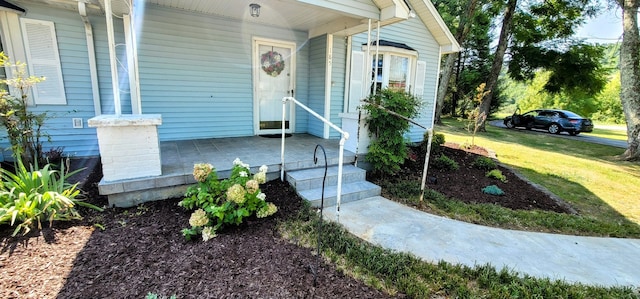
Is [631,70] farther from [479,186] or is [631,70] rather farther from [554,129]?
[554,129]

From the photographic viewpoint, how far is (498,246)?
2764 mm

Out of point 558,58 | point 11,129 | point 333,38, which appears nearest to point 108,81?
point 11,129

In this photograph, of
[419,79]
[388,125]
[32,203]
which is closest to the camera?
[32,203]

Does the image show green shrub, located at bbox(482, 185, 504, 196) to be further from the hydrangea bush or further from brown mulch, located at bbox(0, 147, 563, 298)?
the hydrangea bush

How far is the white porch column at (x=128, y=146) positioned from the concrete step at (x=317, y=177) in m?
1.57

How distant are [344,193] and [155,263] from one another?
2155mm

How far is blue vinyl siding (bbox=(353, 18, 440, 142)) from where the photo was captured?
685 cm

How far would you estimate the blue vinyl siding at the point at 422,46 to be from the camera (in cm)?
685

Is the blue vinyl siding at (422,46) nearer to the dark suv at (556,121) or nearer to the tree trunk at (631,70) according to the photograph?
the tree trunk at (631,70)

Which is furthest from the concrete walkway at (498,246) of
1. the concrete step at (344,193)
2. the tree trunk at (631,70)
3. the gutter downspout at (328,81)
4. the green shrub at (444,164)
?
the tree trunk at (631,70)

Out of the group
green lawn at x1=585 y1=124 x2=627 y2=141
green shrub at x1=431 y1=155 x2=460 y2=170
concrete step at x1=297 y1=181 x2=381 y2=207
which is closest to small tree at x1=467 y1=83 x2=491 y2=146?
green shrub at x1=431 y1=155 x2=460 y2=170

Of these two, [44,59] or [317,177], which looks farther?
[44,59]

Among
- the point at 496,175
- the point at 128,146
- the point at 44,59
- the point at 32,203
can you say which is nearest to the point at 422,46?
the point at 496,175

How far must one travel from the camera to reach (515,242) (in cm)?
288
